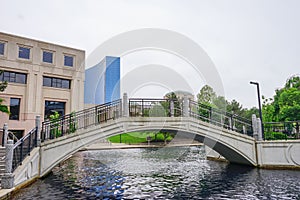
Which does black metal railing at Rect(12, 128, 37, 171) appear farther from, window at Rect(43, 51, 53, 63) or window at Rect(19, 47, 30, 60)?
window at Rect(43, 51, 53, 63)

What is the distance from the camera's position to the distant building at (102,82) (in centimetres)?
3065

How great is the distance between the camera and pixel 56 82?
27328 mm

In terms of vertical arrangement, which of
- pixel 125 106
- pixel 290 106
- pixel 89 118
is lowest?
pixel 89 118

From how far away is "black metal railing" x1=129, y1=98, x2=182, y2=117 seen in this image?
12.9 m

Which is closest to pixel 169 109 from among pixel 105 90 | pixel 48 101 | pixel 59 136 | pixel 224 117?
pixel 224 117

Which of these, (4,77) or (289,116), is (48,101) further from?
(289,116)

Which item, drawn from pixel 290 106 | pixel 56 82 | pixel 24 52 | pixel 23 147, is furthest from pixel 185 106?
pixel 24 52

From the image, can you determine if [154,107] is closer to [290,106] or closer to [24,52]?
[290,106]

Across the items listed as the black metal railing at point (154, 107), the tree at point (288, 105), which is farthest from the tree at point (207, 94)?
the black metal railing at point (154, 107)

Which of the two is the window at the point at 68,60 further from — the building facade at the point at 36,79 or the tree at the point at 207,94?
the tree at the point at 207,94

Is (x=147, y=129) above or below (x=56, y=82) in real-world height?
below

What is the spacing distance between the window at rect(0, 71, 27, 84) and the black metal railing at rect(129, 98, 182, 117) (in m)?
17.1

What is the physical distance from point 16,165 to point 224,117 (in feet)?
36.5

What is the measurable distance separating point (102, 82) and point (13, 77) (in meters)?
12.0
